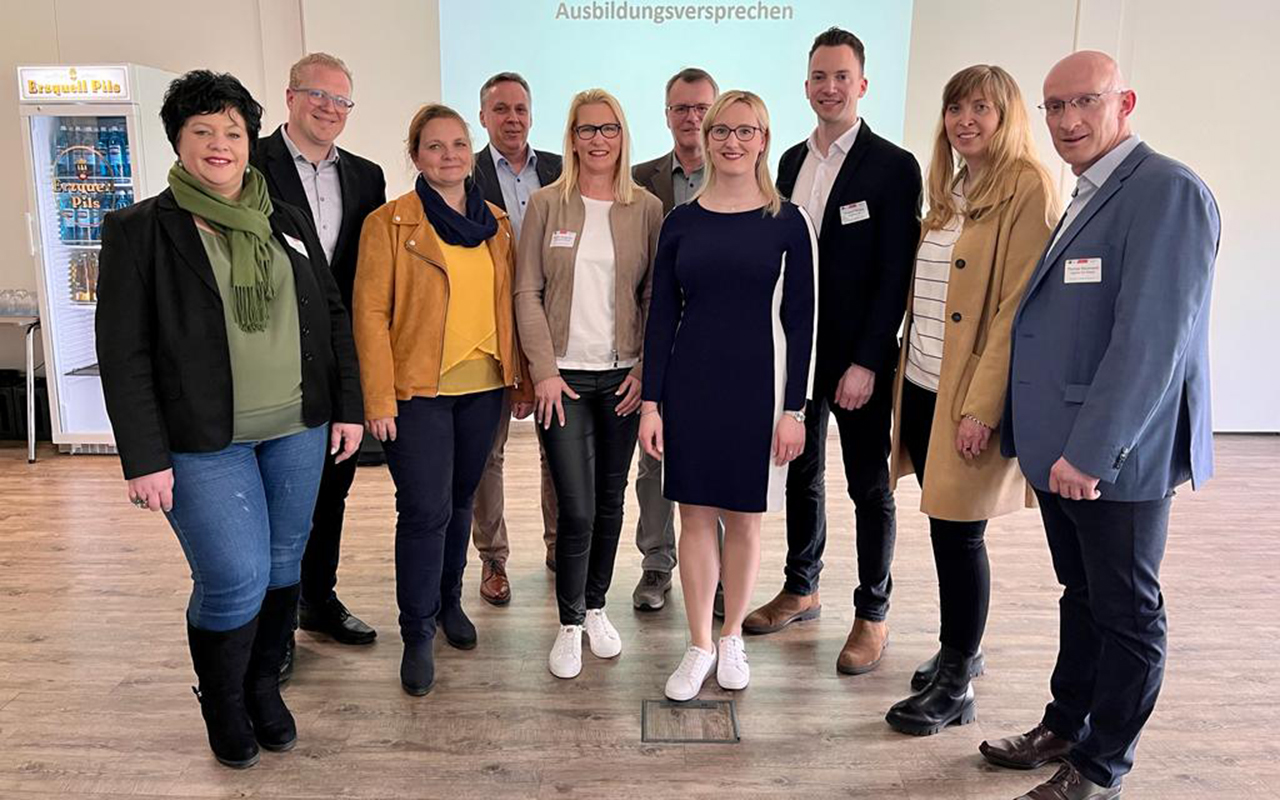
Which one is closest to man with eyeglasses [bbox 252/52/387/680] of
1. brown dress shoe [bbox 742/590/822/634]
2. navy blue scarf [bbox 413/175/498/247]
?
navy blue scarf [bbox 413/175/498/247]

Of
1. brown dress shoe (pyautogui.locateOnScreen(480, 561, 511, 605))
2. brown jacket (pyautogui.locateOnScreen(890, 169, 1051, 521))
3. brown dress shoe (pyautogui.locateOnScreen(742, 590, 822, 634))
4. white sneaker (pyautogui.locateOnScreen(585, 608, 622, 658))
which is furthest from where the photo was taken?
brown dress shoe (pyautogui.locateOnScreen(480, 561, 511, 605))

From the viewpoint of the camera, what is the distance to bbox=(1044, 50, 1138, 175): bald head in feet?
5.97

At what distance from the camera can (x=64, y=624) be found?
10.0 ft

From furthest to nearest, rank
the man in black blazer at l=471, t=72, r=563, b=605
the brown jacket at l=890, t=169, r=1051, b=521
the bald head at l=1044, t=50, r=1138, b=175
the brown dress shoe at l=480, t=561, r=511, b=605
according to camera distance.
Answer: the brown dress shoe at l=480, t=561, r=511, b=605, the man in black blazer at l=471, t=72, r=563, b=605, the brown jacket at l=890, t=169, r=1051, b=521, the bald head at l=1044, t=50, r=1138, b=175

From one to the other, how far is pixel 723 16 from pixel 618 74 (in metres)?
0.73

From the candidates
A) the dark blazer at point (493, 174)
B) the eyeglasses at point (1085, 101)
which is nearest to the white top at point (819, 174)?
the eyeglasses at point (1085, 101)

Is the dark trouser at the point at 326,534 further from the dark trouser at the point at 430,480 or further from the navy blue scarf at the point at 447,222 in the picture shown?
the navy blue scarf at the point at 447,222

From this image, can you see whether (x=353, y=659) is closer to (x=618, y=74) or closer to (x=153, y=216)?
(x=153, y=216)

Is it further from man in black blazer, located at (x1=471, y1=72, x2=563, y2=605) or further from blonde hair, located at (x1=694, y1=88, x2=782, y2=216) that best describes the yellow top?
blonde hair, located at (x1=694, y1=88, x2=782, y2=216)

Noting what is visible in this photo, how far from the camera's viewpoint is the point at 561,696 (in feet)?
8.55

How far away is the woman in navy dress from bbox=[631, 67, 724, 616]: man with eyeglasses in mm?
627

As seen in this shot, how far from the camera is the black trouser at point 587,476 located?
8.46ft

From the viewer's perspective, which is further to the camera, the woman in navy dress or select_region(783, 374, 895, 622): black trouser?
select_region(783, 374, 895, 622): black trouser

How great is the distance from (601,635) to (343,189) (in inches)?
62.1
